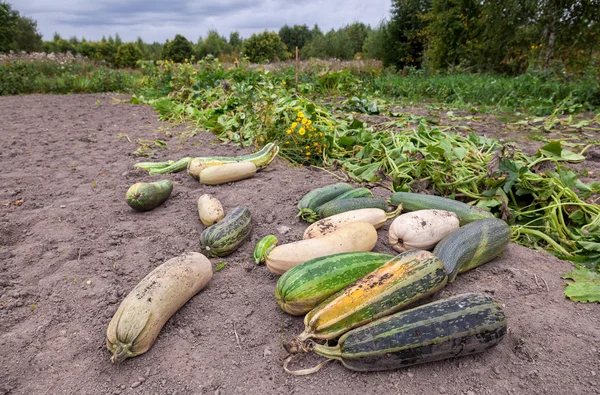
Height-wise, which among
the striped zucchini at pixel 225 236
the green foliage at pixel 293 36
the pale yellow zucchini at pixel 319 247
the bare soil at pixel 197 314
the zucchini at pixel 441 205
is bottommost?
the bare soil at pixel 197 314

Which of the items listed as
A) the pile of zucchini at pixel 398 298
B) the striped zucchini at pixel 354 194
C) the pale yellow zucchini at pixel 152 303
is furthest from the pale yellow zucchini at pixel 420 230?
the pale yellow zucchini at pixel 152 303

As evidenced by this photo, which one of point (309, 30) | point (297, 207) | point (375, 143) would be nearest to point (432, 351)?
point (297, 207)

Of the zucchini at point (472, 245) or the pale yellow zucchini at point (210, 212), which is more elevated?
the zucchini at point (472, 245)

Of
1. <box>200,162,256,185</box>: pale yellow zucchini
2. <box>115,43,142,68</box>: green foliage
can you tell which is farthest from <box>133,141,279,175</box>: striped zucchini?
<box>115,43,142,68</box>: green foliage

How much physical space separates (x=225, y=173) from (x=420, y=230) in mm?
2090

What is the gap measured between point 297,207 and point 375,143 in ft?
5.26

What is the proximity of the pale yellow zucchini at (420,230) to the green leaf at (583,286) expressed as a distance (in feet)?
2.27

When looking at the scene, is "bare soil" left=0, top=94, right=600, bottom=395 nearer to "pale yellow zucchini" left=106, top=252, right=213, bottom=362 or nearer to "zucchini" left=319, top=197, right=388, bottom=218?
"pale yellow zucchini" left=106, top=252, right=213, bottom=362

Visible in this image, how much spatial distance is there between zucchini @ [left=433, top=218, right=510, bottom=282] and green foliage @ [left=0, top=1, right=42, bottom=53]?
3222 cm

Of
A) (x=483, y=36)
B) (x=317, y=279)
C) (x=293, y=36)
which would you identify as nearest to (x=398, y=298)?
(x=317, y=279)

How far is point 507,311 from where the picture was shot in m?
1.91

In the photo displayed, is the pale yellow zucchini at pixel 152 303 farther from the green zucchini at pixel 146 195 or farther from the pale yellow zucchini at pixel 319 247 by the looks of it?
the green zucchini at pixel 146 195

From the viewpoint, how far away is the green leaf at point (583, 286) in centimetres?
196

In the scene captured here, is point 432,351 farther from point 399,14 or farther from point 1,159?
point 399,14
